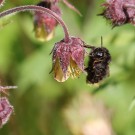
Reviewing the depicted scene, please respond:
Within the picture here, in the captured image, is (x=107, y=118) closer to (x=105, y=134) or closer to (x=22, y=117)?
(x=105, y=134)

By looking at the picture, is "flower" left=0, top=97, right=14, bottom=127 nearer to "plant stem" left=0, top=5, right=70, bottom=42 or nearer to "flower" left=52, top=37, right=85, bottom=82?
"flower" left=52, top=37, right=85, bottom=82

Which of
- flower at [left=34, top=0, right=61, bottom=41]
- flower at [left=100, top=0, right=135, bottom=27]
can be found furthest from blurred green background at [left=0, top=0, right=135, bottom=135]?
flower at [left=100, top=0, right=135, bottom=27]

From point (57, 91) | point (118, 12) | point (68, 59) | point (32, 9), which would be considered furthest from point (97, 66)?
point (57, 91)

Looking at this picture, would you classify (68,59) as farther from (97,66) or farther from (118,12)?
(118,12)

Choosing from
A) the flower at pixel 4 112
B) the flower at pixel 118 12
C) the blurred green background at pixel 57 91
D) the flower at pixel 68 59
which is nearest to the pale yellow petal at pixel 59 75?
the flower at pixel 68 59

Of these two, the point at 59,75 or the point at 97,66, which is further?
the point at 97,66

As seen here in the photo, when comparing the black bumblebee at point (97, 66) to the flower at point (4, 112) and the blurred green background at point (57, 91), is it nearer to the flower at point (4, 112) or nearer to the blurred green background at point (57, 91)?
the flower at point (4, 112)
